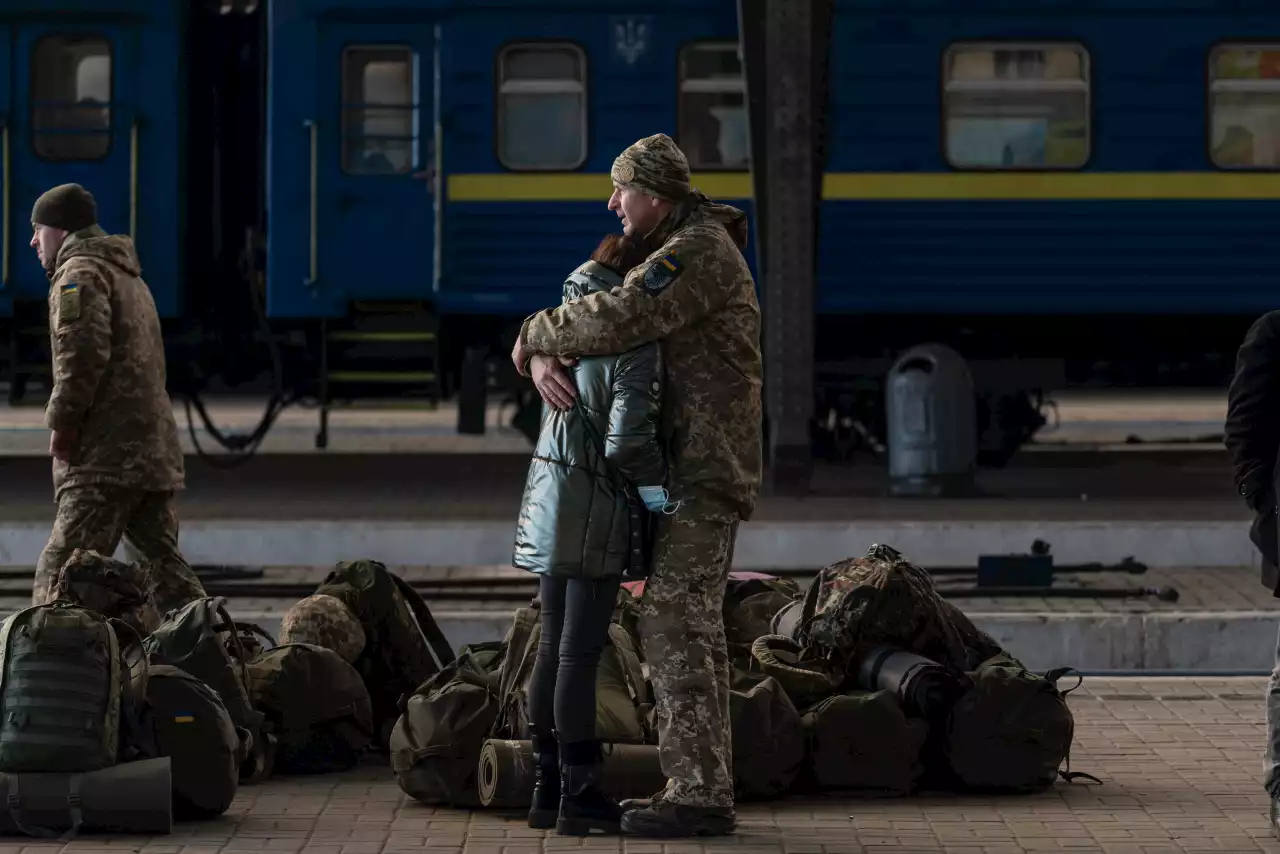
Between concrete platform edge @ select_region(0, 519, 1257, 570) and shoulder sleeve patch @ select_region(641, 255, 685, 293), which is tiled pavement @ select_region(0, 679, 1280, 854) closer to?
shoulder sleeve patch @ select_region(641, 255, 685, 293)

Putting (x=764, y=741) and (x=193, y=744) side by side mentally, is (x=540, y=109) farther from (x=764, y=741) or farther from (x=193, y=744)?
(x=193, y=744)

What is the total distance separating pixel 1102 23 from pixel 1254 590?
5587 mm

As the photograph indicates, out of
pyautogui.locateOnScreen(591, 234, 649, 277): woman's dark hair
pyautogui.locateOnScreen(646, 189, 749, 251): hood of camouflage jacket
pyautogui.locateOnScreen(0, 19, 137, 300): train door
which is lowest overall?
pyautogui.locateOnScreen(591, 234, 649, 277): woman's dark hair

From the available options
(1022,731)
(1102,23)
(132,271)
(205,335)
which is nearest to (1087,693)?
(1022,731)

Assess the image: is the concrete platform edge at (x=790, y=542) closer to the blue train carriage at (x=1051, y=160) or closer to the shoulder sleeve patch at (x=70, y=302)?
the blue train carriage at (x=1051, y=160)

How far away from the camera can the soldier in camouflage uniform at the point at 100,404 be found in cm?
781

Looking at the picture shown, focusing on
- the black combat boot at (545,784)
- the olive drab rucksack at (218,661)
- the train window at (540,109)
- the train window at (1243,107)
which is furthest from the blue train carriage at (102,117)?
the black combat boot at (545,784)

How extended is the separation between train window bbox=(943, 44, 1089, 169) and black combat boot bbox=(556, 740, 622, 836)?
383 inches

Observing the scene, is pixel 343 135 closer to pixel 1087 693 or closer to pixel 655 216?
pixel 1087 693

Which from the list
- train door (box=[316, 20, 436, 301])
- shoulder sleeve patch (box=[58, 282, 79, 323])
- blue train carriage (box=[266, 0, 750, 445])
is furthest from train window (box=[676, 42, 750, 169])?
shoulder sleeve patch (box=[58, 282, 79, 323])

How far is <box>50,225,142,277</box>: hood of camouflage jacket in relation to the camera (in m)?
7.92

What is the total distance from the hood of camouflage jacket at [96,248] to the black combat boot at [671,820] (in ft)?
10.0

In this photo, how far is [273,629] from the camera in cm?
934

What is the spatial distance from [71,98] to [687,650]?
1072 centimetres
